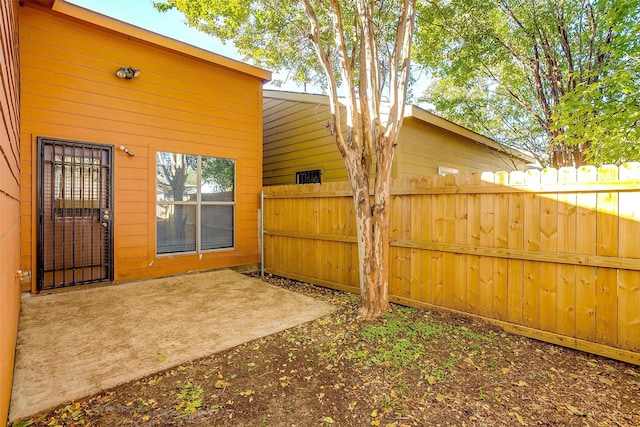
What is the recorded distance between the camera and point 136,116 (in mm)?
5172

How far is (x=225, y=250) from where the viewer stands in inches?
244

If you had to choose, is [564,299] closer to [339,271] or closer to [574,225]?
[574,225]

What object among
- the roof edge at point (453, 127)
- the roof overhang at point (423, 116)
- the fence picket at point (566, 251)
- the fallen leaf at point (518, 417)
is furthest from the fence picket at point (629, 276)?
the roof edge at point (453, 127)

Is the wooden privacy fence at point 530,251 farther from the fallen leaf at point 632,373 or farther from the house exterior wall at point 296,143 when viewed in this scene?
the house exterior wall at point 296,143

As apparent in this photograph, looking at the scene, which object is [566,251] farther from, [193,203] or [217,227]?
[193,203]

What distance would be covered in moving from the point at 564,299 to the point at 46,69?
22.2 ft

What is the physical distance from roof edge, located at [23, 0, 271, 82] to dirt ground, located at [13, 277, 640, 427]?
197 inches

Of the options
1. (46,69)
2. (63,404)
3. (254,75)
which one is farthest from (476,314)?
(46,69)

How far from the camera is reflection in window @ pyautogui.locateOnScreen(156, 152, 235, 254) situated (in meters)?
5.47

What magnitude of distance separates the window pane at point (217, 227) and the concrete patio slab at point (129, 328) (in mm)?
975

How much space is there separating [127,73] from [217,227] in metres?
2.86

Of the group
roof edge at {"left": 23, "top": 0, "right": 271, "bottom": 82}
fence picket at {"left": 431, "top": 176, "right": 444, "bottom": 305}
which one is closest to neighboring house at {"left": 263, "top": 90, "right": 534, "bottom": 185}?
roof edge at {"left": 23, "top": 0, "right": 271, "bottom": 82}

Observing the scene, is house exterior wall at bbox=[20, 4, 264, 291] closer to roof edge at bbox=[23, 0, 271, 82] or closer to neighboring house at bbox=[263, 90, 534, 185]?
roof edge at bbox=[23, 0, 271, 82]

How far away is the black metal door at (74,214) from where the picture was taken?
438 centimetres
